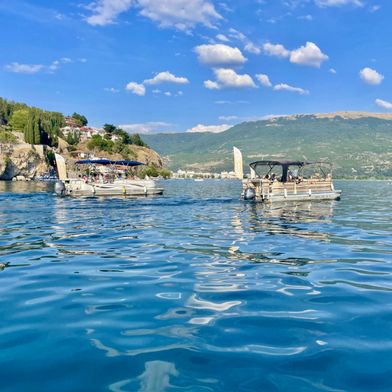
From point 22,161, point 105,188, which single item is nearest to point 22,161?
point 22,161

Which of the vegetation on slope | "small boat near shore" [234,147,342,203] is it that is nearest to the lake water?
"small boat near shore" [234,147,342,203]

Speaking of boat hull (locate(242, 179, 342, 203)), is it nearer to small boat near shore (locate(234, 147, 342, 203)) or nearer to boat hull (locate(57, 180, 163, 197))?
small boat near shore (locate(234, 147, 342, 203))

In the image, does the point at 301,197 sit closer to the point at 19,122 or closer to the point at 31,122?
the point at 31,122

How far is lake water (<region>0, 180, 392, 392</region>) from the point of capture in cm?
498

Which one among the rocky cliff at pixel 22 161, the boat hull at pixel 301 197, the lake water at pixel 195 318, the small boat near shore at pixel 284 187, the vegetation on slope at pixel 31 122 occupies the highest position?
the vegetation on slope at pixel 31 122

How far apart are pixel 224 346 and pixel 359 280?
5.62m

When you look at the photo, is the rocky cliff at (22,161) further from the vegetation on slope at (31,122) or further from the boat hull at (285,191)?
the boat hull at (285,191)

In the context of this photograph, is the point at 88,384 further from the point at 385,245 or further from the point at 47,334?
the point at 385,245

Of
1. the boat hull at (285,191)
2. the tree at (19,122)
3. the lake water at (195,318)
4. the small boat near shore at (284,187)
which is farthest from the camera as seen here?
the tree at (19,122)

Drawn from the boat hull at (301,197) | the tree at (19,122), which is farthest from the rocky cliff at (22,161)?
the boat hull at (301,197)

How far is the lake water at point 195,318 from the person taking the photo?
16.3 ft

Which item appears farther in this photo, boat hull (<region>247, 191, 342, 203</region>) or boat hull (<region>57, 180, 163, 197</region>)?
boat hull (<region>57, 180, 163, 197</region>)

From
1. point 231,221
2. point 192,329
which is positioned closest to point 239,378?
point 192,329

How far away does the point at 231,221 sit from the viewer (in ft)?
81.0
